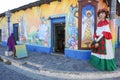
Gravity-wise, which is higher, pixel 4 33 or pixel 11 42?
pixel 4 33

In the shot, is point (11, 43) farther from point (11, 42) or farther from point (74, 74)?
point (74, 74)

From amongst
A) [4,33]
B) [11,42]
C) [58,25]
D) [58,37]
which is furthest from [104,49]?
[4,33]

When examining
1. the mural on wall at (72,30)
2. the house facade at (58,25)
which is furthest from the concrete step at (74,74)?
the mural on wall at (72,30)

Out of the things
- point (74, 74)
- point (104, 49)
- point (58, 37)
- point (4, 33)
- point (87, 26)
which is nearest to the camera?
point (74, 74)

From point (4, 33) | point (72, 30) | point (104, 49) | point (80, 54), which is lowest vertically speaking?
point (80, 54)

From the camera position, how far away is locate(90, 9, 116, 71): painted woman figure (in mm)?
8508

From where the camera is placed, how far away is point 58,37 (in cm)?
1340

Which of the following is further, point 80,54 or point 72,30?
point 72,30

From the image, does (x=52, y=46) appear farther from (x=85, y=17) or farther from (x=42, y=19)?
(x=85, y=17)

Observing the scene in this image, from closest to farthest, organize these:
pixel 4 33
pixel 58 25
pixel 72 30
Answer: pixel 72 30
pixel 58 25
pixel 4 33

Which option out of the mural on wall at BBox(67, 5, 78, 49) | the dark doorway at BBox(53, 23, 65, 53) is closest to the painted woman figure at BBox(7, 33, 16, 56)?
the dark doorway at BBox(53, 23, 65, 53)

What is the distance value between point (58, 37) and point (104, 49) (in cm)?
524

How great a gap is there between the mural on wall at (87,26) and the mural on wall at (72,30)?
49 cm

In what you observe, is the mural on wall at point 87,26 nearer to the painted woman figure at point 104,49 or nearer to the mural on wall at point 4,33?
the painted woman figure at point 104,49
